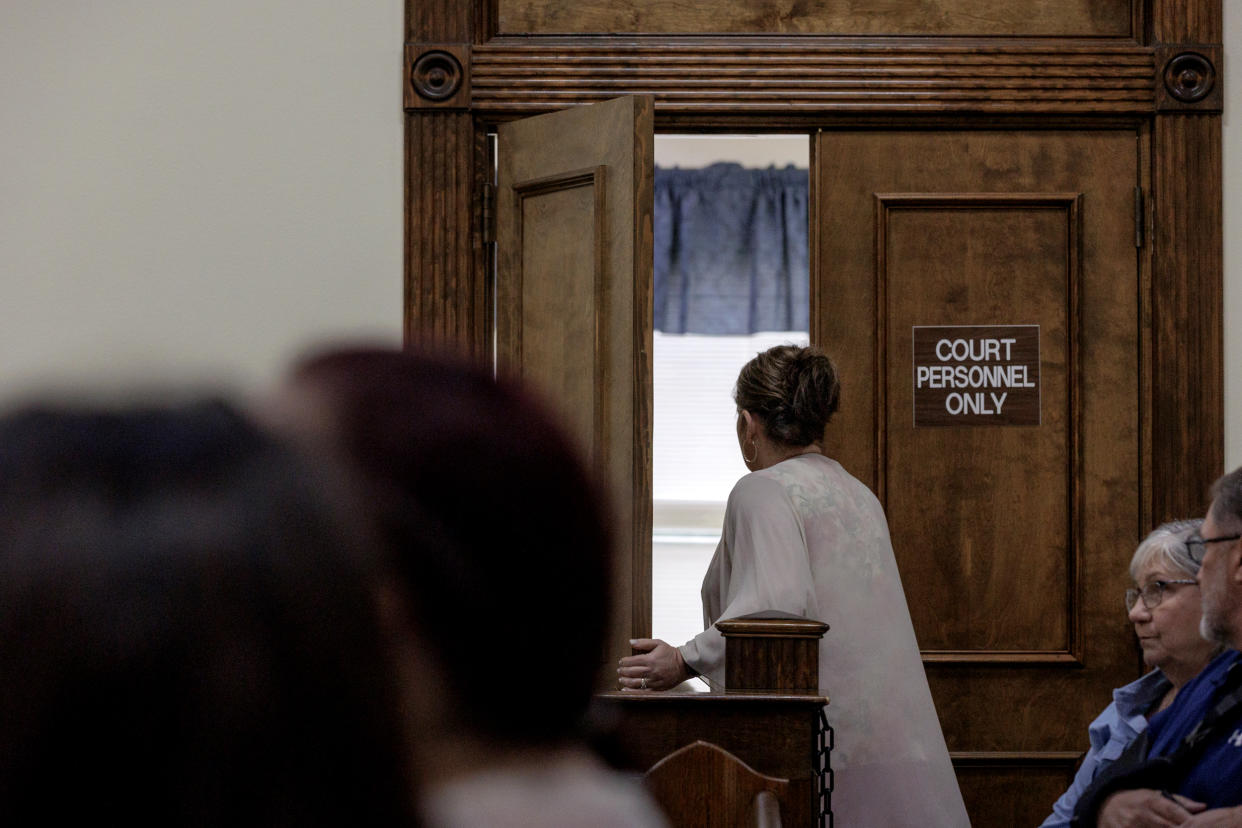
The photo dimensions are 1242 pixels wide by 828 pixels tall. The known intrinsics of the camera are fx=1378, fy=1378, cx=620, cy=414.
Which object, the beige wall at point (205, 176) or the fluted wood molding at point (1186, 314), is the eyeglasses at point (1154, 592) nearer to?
the fluted wood molding at point (1186, 314)

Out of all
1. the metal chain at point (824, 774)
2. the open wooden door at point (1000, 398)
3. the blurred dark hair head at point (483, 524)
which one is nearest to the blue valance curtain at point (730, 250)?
the open wooden door at point (1000, 398)

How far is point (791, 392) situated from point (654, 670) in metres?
0.75

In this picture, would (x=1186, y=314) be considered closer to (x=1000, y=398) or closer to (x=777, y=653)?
(x=1000, y=398)

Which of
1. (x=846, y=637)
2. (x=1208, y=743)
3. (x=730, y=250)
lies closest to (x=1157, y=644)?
(x=1208, y=743)

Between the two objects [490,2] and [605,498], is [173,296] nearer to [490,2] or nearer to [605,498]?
[490,2]

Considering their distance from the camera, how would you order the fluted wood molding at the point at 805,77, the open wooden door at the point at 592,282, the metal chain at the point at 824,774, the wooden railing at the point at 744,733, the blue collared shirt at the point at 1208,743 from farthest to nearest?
1. the fluted wood molding at the point at 805,77
2. the open wooden door at the point at 592,282
3. the metal chain at the point at 824,774
4. the blue collared shirt at the point at 1208,743
5. the wooden railing at the point at 744,733

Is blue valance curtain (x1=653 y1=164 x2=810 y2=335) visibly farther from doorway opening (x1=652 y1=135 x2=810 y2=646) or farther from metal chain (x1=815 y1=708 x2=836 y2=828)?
metal chain (x1=815 y1=708 x2=836 y2=828)

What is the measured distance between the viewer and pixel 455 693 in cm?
72

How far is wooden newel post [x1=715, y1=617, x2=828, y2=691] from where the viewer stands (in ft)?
9.48

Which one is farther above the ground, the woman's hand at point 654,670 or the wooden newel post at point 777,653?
the wooden newel post at point 777,653

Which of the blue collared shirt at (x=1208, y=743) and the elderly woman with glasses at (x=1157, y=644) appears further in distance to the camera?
the elderly woman with glasses at (x=1157, y=644)

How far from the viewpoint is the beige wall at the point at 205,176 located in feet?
14.4

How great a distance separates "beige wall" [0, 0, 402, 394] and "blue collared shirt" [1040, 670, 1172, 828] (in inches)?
93.5

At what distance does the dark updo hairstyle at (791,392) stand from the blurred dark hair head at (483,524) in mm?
2613
